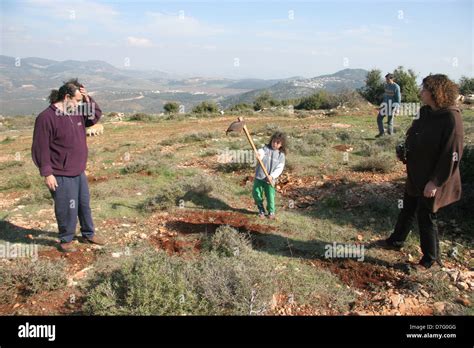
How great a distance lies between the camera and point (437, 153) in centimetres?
376

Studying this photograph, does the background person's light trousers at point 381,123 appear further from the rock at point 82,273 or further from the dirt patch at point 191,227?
the rock at point 82,273

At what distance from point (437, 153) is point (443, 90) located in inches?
25.1

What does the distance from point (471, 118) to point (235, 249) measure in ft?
44.9

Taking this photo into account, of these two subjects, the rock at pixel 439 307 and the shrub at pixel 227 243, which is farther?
the shrub at pixel 227 243

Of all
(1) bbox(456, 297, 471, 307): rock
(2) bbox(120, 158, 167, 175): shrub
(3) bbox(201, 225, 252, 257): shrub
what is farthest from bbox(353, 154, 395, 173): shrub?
(2) bbox(120, 158, 167, 175): shrub

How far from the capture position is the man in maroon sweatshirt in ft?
13.5

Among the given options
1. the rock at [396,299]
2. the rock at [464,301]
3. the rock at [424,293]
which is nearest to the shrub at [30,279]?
the rock at [396,299]

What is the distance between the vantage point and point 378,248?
15.7 feet

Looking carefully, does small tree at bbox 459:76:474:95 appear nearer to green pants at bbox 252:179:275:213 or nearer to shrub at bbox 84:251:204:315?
green pants at bbox 252:179:275:213

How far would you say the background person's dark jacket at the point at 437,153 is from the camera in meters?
3.59

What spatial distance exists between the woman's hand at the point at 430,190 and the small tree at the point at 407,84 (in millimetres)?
27547

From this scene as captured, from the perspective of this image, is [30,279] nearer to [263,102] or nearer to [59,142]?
[59,142]
